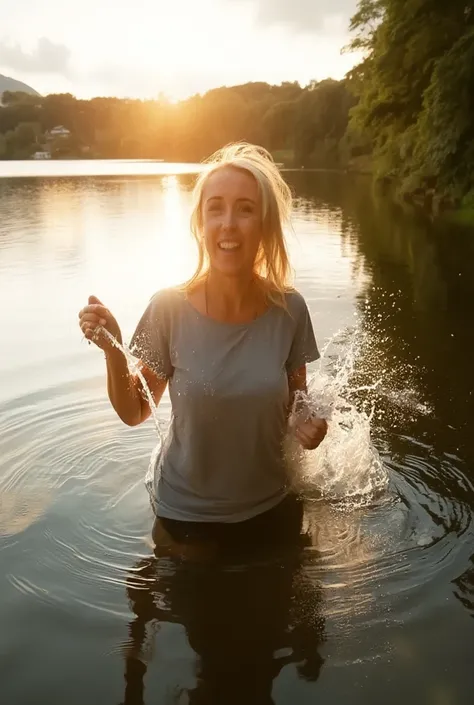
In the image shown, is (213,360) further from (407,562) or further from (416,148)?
(416,148)

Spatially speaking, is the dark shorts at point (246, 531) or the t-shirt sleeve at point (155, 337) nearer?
the t-shirt sleeve at point (155, 337)

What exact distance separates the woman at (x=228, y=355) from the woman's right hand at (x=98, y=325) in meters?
0.07

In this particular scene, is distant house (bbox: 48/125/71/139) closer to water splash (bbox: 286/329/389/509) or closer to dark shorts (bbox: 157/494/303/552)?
water splash (bbox: 286/329/389/509)

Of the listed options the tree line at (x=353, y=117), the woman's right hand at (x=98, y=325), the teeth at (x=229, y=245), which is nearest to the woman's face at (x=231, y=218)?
the teeth at (x=229, y=245)

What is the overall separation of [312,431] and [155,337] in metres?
0.99

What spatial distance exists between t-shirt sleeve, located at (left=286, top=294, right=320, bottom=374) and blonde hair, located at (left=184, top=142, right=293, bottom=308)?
4.2 inches

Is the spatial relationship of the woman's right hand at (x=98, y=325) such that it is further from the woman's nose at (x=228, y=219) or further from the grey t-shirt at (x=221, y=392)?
the woman's nose at (x=228, y=219)

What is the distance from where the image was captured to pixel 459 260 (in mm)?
15320

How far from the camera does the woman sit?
3533 millimetres

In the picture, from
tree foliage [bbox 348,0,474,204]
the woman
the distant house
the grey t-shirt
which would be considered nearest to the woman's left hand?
the woman

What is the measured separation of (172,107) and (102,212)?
119m

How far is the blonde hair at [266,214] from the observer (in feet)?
11.7

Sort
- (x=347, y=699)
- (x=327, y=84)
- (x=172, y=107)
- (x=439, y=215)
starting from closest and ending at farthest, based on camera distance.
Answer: (x=347, y=699), (x=439, y=215), (x=327, y=84), (x=172, y=107)

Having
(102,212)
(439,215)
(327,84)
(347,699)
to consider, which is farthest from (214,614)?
(327,84)
